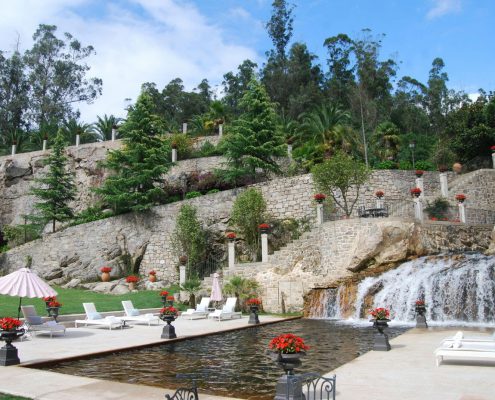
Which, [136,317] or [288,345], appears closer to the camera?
[288,345]

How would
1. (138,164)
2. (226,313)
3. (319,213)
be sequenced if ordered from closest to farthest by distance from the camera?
(226,313)
(319,213)
(138,164)

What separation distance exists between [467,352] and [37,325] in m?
10.3

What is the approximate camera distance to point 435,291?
14898 mm

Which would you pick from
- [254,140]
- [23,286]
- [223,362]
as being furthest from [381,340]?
[254,140]

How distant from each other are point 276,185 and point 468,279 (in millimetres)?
11434

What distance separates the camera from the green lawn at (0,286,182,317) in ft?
53.9

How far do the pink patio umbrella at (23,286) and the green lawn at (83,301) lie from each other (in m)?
4.49

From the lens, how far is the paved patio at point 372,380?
595cm

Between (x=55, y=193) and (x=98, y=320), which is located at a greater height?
(x=55, y=193)

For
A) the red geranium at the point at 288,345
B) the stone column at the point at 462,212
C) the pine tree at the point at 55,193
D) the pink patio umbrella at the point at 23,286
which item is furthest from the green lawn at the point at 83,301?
the stone column at the point at 462,212

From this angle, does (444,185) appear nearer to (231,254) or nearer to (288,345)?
(231,254)

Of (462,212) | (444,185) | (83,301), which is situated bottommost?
(83,301)

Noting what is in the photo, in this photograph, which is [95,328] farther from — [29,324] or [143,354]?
[143,354]

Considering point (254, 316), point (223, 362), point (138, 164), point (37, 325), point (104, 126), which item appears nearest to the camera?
point (223, 362)
